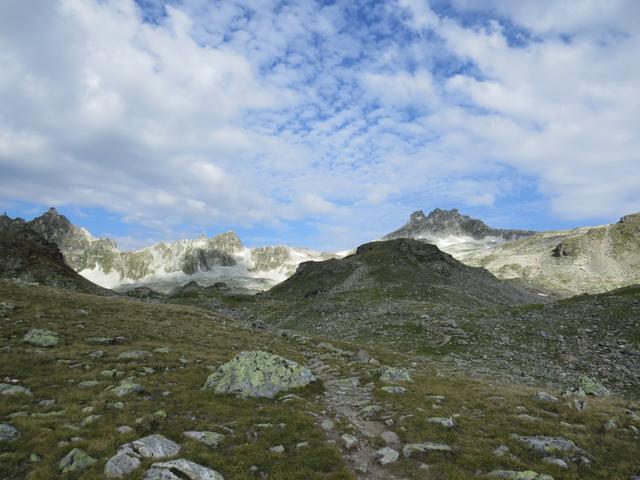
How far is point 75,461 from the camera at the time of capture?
489 inches

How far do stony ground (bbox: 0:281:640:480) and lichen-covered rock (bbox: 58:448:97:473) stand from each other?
4 cm

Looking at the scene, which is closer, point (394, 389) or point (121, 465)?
point (121, 465)

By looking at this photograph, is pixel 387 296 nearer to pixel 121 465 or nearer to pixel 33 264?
pixel 33 264

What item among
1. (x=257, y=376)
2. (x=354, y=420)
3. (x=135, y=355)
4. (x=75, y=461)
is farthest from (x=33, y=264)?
(x=354, y=420)

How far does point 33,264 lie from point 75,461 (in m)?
70.7

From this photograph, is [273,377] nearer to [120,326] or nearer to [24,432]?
[24,432]

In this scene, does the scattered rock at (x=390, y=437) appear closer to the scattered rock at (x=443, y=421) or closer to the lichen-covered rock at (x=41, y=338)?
the scattered rock at (x=443, y=421)

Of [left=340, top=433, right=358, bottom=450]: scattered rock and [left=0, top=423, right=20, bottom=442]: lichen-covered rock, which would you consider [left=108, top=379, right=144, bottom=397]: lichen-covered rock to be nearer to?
[left=0, top=423, right=20, bottom=442]: lichen-covered rock

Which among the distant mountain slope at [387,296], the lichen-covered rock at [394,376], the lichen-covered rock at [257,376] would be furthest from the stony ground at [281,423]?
the distant mountain slope at [387,296]

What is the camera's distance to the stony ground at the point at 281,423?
13.1 meters

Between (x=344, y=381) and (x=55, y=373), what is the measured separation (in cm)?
1703

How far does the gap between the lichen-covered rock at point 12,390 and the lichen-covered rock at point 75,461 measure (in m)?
7.00

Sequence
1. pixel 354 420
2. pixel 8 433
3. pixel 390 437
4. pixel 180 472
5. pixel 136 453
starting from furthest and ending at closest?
pixel 354 420 < pixel 390 437 < pixel 8 433 < pixel 136 453 < pixel 180 472

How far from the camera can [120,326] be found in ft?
112
